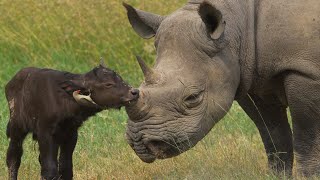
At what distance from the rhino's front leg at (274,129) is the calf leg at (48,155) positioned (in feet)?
5.45

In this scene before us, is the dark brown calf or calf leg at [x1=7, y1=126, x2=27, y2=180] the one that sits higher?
the dark brown calf

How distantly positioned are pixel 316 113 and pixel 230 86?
2.09 ft

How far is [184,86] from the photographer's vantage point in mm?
7648

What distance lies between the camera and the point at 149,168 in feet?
29.6

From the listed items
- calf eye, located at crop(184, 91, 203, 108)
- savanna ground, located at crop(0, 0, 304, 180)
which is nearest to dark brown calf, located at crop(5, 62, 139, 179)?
calf eye, located at crop(184, 91, 203, 108)

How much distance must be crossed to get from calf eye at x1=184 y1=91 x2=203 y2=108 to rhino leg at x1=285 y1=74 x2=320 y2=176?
2.09ft

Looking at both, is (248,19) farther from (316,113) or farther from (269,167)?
(269,167)

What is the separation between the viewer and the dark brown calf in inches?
290

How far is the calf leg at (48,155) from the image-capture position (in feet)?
25.1

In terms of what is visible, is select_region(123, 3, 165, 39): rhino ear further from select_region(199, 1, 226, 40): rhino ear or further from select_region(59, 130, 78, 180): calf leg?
select_region(59, 130, 78, 180): calf leg

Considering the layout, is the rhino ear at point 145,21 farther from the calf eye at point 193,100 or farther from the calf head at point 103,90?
the calf head at point 103,90

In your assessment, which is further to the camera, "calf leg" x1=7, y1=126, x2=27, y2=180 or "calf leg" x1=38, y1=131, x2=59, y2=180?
"calf leg" x1=7, y1=126, x2=27, y2=180


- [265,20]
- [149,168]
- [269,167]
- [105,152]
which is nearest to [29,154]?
[105,152]

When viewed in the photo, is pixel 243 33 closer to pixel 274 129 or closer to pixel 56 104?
pixel 274 129
